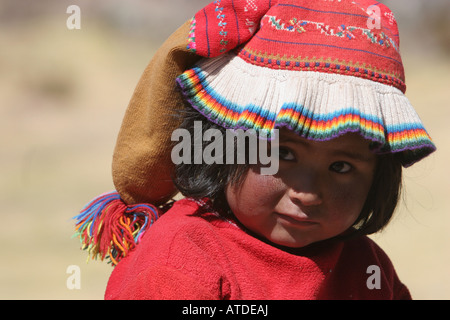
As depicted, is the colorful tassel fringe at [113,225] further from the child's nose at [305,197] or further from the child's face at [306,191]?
the child's nose at [305,197]

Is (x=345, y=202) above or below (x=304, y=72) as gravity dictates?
below

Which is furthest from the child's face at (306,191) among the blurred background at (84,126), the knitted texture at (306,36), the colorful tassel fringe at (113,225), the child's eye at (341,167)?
the blurred background at (84,126)

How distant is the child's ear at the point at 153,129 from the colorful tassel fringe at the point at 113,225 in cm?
4

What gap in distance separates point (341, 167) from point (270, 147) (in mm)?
176

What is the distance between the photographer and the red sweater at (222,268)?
1348 millimetres

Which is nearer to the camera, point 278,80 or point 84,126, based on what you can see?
point 278,80

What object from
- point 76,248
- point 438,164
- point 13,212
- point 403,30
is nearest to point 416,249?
point 438,164

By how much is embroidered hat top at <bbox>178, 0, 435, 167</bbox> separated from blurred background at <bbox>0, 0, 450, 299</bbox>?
3.68ft

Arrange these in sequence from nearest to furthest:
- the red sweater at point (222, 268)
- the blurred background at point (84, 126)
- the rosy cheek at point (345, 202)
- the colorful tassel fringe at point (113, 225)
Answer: the red sweater at point (222, 268) → the rosy cheek at point (345, 202) → the colorful tassel fringe at point (113, 225) → the blurred background at point (84, 126)

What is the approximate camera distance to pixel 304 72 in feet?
4.51

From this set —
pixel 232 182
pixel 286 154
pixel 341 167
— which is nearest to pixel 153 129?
pixel 232 182

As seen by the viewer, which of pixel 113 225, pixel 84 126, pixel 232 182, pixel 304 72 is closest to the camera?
pixel 304 72

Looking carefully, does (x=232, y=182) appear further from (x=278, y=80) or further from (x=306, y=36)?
(x=306, y=36)

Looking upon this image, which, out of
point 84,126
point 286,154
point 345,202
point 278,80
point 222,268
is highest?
point 278,80
